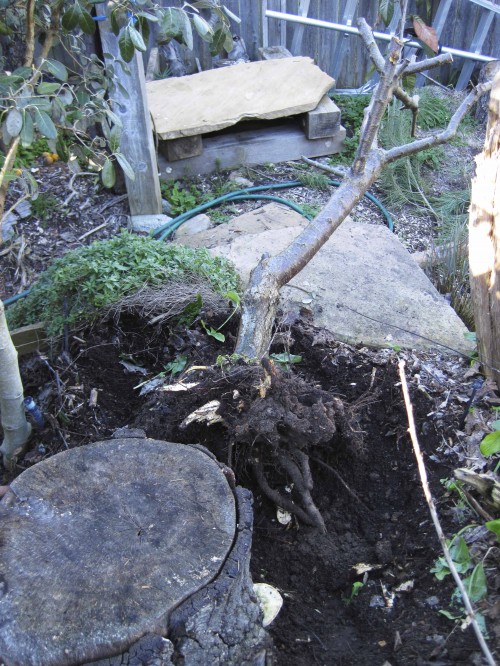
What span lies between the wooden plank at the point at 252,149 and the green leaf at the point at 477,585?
168 inches

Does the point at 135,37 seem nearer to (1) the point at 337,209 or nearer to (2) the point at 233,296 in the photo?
(2) the point at 233,296

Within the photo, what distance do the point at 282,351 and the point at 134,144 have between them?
2.26 meters

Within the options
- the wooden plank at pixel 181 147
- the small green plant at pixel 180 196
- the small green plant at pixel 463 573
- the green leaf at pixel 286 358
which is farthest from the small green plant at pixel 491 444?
the wooden plank at pixel 181 147

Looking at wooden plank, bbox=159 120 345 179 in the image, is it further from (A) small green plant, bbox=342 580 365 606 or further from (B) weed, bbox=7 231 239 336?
(A) small green plant, bbox=342 580 365 606

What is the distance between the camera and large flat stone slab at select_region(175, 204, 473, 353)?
3350mm

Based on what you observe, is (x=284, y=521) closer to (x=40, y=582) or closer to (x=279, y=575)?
(x=279, y=575)

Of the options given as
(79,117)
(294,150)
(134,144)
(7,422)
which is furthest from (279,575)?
(294,150)

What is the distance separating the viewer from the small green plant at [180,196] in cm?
501

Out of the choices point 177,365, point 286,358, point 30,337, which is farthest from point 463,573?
point 30,337

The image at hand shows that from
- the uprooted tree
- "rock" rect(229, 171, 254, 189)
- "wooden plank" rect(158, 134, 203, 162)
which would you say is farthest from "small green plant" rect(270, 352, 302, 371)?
"wooden plank" rect(158, 134, 203, 162)

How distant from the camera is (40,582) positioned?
1.61 metres

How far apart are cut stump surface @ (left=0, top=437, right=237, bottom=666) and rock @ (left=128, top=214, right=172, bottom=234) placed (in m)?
2.90

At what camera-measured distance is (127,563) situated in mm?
1662

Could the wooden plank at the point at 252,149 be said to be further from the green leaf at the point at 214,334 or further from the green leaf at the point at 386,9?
the green leaf at the point at 214,334
